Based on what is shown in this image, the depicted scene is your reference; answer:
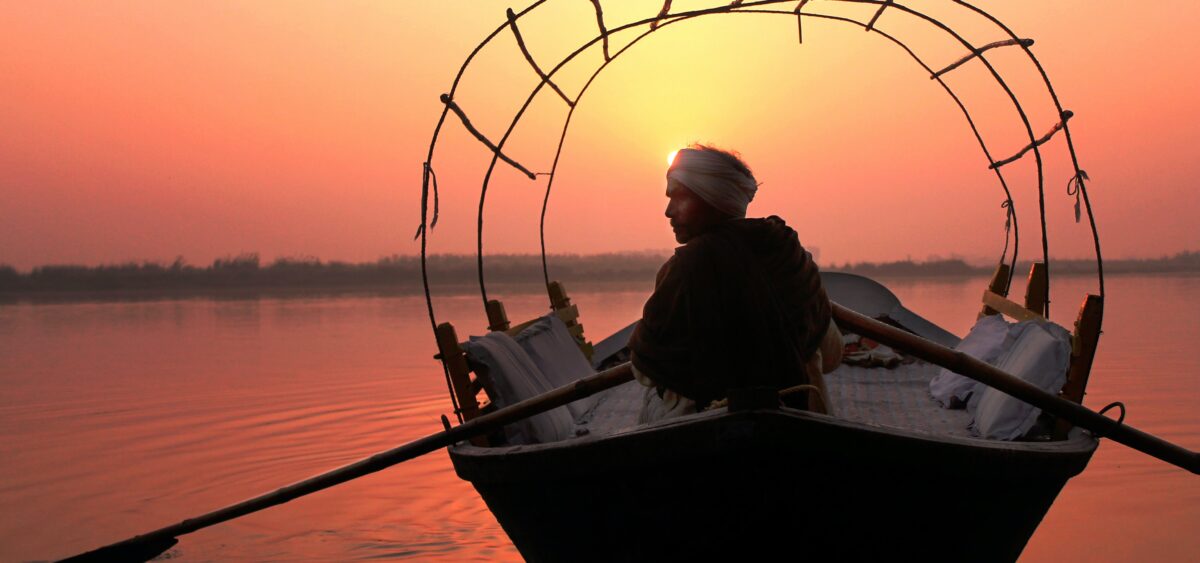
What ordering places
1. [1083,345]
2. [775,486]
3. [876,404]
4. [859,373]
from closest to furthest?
[775,486] < [1083,345] < [876,404] < [859,373]

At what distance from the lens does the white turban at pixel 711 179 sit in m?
3.38

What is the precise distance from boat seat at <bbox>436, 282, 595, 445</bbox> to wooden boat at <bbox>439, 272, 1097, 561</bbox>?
1.50 ft

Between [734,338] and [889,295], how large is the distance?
18.7ft

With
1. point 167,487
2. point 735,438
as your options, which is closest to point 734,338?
point 735,438

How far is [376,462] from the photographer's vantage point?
3.95 meters

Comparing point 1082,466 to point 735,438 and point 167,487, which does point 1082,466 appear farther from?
point 167,487

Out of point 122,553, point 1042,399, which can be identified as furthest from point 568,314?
point 1042,399

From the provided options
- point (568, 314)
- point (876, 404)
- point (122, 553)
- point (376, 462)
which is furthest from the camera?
point (568, 314)

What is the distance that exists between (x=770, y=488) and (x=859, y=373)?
3.90 meters

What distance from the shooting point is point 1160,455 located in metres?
3.63

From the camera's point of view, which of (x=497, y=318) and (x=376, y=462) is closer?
(x=376, y=462)

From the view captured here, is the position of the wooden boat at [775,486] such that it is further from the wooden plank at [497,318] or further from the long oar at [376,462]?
the wooden plank at [497,318]

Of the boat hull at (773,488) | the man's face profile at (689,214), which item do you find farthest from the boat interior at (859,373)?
the man's face profile at (689,214)

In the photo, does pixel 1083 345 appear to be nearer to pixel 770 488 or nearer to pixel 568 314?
pixel 770 488
